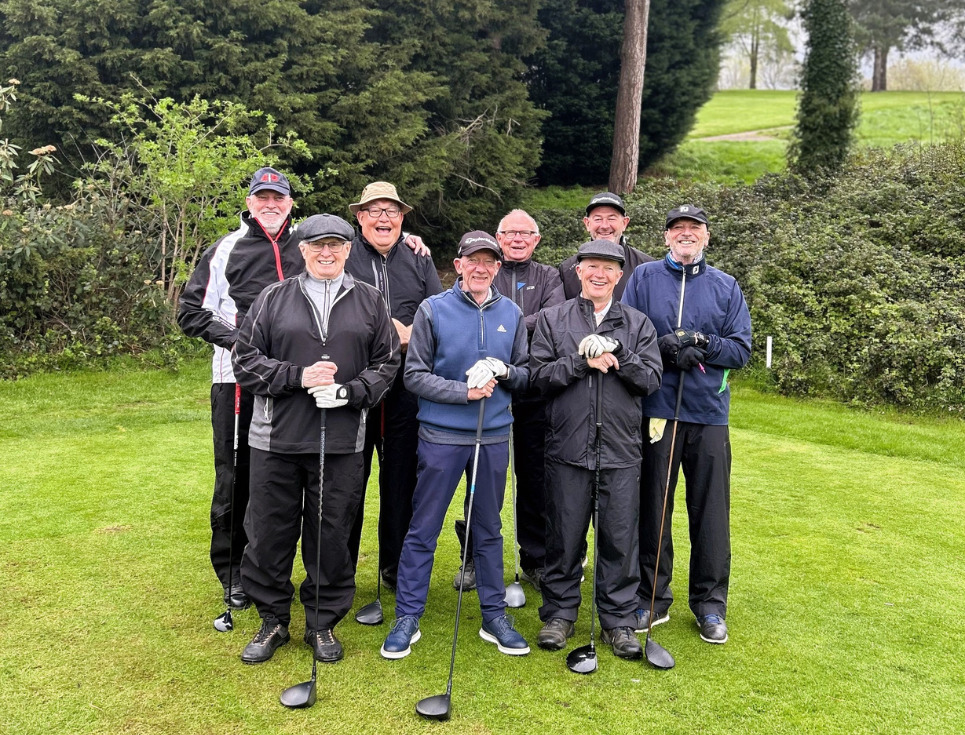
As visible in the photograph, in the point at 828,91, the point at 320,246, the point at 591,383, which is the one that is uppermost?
the point at 828,91

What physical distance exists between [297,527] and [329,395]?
0.72 metres

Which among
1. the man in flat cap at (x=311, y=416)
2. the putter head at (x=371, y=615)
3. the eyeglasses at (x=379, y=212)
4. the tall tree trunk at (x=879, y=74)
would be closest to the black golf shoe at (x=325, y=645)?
the man in flat cap at (x=311, y=416)

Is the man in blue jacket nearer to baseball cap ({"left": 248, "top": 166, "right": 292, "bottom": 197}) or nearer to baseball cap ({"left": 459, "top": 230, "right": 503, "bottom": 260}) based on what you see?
baseball cap ({"left": 459, "top": 230, "right": 503, "bottom": 260})

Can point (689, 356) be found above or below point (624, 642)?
above

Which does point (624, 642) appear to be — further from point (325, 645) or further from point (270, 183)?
point (270, 183)

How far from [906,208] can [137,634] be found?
12.1 m

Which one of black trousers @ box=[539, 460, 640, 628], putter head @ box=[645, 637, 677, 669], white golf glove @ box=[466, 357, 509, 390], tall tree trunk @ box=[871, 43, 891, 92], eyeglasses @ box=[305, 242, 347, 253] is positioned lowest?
putter head @ box=[645, 637, 677, 669]

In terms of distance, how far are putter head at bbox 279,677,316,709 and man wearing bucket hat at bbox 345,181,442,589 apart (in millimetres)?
1020

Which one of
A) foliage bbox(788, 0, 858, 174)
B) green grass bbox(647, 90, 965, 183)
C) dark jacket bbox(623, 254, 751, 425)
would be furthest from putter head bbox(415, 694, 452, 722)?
green grass bbox(647, 90, 965, 183)

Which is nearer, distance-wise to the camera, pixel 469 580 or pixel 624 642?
pixel 624 642

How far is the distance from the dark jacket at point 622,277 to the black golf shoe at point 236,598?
2.34 metres

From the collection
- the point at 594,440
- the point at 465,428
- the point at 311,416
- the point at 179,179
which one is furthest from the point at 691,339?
the point at 179,179

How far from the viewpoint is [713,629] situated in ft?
13.9

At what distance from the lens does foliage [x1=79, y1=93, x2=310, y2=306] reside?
37.3 feet
